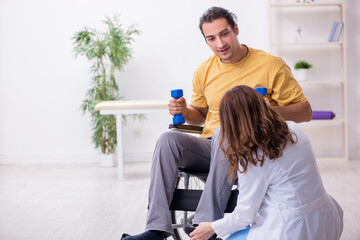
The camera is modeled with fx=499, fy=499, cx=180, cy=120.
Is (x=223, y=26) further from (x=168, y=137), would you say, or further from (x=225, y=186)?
(x=225, y=186)

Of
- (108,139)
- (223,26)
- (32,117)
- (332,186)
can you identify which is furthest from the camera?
(32,117)

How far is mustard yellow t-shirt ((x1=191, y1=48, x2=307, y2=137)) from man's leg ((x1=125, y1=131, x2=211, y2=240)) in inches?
10.9

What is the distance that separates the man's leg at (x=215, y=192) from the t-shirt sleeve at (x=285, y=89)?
1.75ft

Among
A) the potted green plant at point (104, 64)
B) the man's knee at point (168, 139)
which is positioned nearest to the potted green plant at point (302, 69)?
the potted green plant at point (104, 64)

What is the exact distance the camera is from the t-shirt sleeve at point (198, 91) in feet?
8.00

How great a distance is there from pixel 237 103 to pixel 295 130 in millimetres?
216

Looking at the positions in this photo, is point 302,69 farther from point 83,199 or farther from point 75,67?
point 83,199

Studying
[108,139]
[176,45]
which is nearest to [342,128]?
[176,45]

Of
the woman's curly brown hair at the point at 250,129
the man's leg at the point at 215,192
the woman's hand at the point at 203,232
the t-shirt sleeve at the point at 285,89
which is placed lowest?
the woman's hand at the point at 203,232

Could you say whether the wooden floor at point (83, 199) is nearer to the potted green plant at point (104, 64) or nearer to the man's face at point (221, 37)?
the potted green plant at point (104, 64)

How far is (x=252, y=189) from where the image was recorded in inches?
61.2

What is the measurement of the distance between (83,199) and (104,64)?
5.66 feet

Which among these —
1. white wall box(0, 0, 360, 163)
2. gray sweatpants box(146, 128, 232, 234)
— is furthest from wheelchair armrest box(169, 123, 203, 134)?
white wall box(0, 0, 360, 163)

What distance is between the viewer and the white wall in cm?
497
